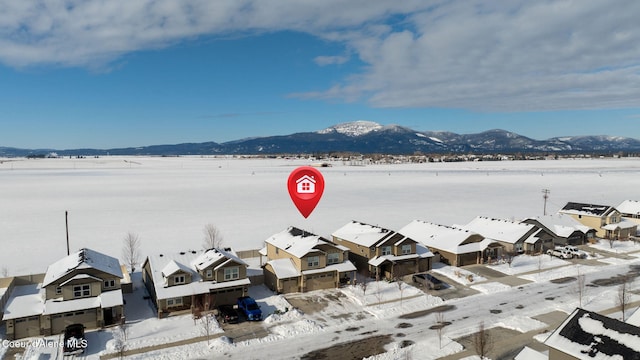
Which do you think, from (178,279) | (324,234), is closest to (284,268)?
(178,279)

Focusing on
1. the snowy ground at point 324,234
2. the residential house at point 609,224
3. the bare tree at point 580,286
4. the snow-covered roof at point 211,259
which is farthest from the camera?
the residential house at point 609,224

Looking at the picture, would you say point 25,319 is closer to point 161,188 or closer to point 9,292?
point 9,292

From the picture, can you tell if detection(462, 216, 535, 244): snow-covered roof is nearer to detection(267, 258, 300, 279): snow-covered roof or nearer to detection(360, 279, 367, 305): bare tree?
detection(360, 279, 367, 305): bare tree

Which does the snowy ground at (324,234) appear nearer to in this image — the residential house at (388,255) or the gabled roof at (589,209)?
the residential house at (388,255)

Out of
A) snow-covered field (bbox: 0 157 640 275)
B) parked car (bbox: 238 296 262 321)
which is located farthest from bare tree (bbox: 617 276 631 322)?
snow-covered field (bbox: 0 157 640 275)

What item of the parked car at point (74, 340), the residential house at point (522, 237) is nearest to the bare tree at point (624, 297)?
the residential house at point (522, 237)

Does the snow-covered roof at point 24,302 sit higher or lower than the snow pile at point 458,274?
higher
